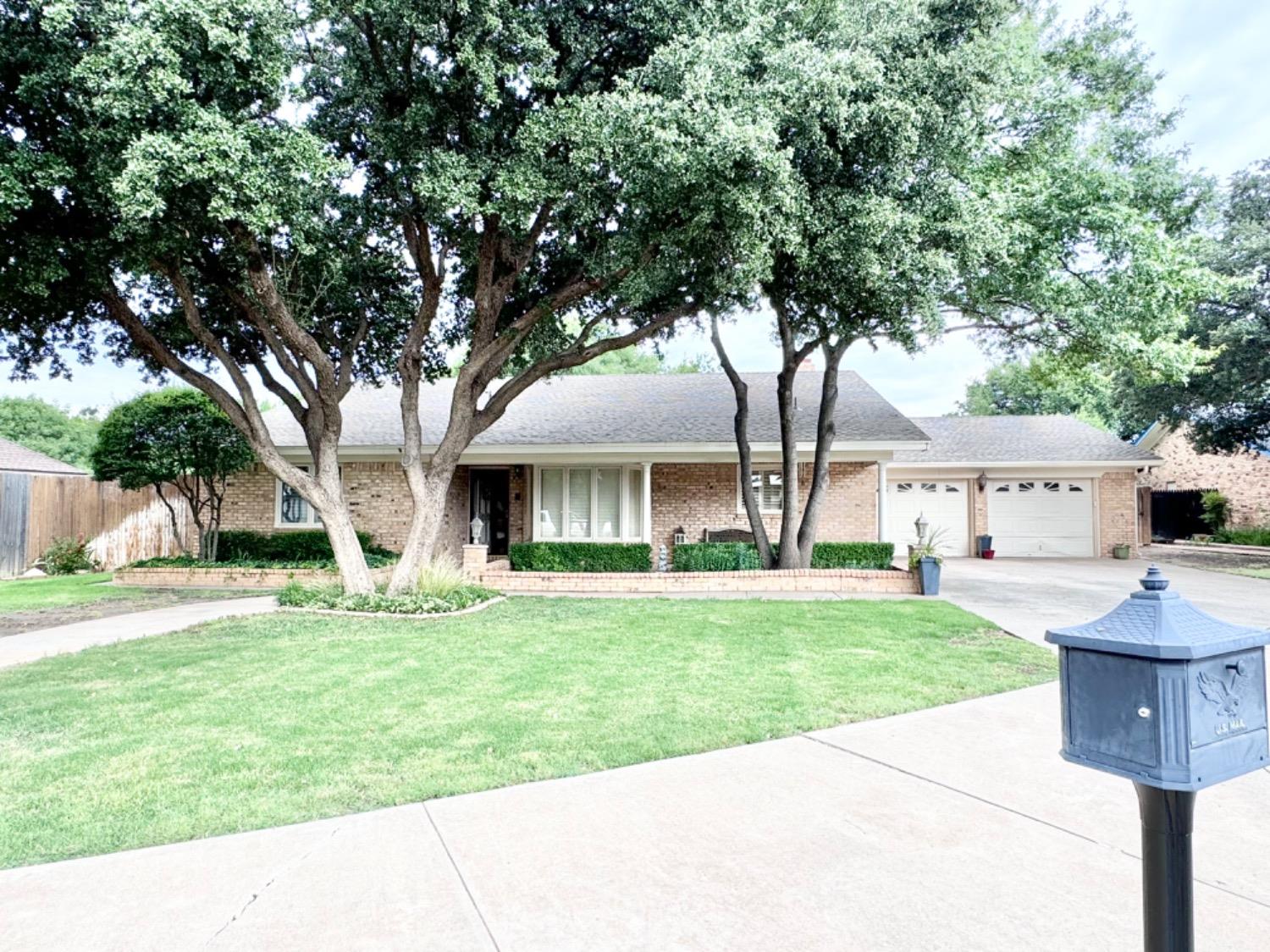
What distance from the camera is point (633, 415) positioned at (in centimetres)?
1641

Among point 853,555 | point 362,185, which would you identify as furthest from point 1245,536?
point 362,185

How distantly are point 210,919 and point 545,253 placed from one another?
9.75m

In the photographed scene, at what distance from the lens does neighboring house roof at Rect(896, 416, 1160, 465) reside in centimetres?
1877

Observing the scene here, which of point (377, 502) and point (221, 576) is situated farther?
point (377, 502)

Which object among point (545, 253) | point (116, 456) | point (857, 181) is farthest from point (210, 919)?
point (116, 456)

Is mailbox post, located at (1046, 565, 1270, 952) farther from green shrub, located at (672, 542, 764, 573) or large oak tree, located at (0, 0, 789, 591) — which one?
green shrub, located at (672, 542, 764, 573)

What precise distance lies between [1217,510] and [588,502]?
20.9 meters

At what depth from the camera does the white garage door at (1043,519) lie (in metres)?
19.3

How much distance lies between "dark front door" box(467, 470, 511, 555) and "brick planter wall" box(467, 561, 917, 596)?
449 cm

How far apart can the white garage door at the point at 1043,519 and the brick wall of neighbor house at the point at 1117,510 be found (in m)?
0.28

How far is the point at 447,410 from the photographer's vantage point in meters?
17.0

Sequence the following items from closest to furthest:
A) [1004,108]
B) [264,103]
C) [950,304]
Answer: [264,103]
[1004,108]
[950,304]

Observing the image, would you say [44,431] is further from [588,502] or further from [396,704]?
[396,704]

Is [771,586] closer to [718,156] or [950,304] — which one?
[950,304]
